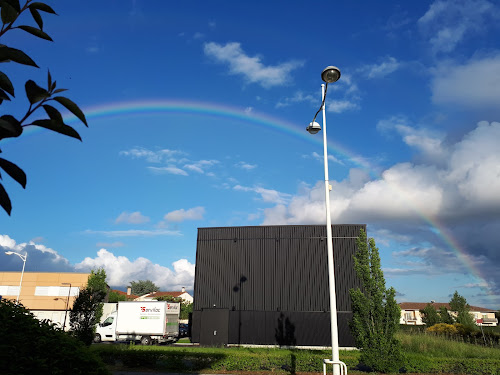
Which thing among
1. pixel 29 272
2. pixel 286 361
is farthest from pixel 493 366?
pixel 29 272

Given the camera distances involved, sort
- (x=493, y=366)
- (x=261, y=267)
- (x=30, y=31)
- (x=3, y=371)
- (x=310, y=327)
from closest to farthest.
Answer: (x=30, y=31)
(x=3, y=371)
(x=493, y=366)
(x=310, y=327)
(x=261, y=267)

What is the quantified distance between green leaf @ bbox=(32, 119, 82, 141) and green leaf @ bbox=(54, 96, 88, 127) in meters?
0.07

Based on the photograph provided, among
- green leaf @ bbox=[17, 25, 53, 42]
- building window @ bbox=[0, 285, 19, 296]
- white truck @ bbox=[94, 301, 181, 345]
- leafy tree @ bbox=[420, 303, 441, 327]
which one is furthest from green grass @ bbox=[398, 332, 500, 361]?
building window @ bbox=[0, 285, 19, 296]

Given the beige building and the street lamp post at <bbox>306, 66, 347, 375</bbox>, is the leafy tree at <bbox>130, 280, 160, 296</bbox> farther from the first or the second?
the street lamp post at <bbox>306, 66, 347, 375</bbox>

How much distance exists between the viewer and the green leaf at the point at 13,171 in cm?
140

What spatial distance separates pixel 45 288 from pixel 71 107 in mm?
62021

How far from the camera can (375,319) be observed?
16094mm

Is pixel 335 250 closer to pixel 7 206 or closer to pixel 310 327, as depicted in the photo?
pixel 310 327

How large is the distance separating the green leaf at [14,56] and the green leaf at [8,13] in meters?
0.16

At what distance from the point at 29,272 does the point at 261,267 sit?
42.1 m

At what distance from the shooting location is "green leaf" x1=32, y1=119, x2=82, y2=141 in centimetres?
146

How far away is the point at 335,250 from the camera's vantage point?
31.2m

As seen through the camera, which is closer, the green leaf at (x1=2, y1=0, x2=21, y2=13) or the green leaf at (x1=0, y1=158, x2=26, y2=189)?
the green leaf at (x1=0, y1=158, x2=26, y2=189)

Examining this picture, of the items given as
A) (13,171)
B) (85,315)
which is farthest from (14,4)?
(85,315)
